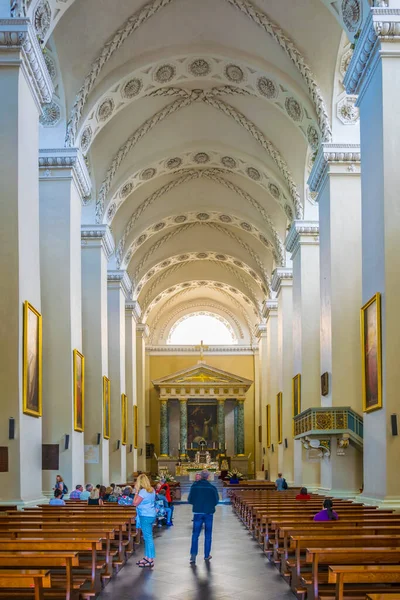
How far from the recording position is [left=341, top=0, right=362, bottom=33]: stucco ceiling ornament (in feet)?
51.7

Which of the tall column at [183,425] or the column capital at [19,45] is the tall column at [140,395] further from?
the column capital at [19,45]

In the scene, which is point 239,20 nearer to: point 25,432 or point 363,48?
point 363,48

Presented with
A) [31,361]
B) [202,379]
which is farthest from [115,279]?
[202,379]

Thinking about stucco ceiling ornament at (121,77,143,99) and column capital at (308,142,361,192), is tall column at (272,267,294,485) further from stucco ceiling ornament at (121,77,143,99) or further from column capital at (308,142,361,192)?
column capital at (308,142,361,192)

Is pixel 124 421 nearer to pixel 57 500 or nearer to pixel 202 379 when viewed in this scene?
pixel 57 500

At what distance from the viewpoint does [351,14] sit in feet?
52.7

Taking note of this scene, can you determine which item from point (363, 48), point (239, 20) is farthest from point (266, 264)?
point (363, 48)

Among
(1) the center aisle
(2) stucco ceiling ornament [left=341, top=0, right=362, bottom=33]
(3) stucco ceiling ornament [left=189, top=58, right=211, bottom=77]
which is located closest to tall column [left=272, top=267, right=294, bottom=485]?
(3) stucco ceiling ornament [left=189, top=58, right=211, bottom=77]

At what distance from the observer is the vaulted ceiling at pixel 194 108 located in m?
19.7

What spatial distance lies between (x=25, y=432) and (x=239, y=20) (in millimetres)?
12143

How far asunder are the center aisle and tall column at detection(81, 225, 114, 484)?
884 cm

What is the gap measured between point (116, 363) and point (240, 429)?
19.1 m

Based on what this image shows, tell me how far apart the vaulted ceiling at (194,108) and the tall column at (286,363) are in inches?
41.2

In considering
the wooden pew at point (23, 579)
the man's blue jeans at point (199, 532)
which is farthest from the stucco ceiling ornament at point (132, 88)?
the wooden pew at point (23, 579)
